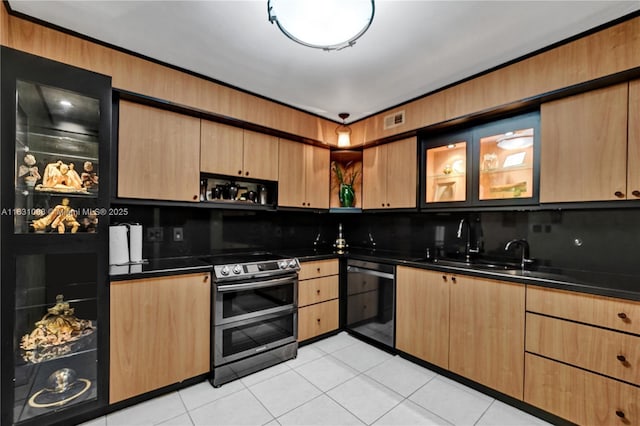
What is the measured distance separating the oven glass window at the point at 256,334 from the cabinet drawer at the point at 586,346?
1.86 m

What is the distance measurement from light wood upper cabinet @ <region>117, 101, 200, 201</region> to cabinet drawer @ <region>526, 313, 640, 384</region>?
272 cm

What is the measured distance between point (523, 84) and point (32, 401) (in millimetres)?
3825

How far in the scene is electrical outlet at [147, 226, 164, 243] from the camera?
94.3 inches

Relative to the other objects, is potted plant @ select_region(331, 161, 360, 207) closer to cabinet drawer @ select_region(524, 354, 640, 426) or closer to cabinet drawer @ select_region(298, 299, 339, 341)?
cabinet drawer @ select_region(298, 299, 339, 341)

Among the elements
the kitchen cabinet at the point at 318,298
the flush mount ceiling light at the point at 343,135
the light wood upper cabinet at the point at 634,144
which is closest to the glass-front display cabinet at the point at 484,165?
the light wood upper cabinet at the point at 634,144

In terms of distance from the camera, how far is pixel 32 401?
5.29 ft

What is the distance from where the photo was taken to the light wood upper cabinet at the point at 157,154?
2.02m

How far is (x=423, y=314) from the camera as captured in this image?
7.85ft

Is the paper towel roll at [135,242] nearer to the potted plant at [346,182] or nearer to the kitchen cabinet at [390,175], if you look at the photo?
the potted plant at [346,182]

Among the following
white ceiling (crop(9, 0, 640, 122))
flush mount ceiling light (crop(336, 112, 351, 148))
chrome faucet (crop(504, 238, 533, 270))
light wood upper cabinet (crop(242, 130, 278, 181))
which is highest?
white ceiling (crop(9, 0, 640, 122))

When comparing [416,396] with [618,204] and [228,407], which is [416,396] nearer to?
[228,407]

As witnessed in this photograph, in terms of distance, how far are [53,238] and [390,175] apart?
2.80 meters

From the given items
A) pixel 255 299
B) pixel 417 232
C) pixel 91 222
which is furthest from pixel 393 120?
pixel 91 222

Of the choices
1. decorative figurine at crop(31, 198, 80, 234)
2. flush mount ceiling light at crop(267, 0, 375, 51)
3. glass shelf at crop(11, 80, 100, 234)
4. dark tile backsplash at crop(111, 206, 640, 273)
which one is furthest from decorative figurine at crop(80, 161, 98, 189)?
flush mount ceiling light at crop(267, 0, 375, 51)
